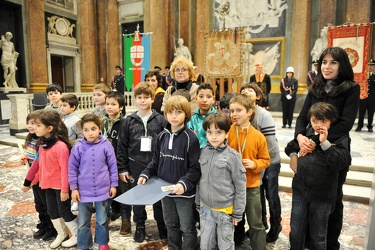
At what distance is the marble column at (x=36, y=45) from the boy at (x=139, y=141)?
9972 millimetres

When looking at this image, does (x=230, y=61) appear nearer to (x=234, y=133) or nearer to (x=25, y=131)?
(x=234, y=133)

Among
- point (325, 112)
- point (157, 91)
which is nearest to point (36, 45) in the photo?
point (157, 91)

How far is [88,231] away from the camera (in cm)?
250

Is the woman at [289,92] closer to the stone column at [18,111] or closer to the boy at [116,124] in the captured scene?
the boy at [116,124]

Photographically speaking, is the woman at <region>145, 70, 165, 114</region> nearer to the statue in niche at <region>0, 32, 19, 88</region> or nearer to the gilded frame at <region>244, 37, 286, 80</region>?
the gilded frame at <region>244, 37, 286, 80</region>

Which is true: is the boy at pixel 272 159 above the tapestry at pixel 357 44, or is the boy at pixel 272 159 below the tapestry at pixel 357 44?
below

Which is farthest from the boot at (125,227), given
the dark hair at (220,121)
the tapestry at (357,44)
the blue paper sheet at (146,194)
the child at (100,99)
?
the tapestry at (357,44)

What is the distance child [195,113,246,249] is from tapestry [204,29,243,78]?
5.61 m

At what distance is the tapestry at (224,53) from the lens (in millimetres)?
7258

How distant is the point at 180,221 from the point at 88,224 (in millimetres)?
853

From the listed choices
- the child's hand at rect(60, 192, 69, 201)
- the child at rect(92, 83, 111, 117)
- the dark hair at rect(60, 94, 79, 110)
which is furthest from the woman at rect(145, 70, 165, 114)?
the child's hand at rect(60, 192, 69, 201)

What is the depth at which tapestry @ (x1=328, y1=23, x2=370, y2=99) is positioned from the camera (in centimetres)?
800

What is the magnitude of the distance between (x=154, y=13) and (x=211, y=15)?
256 centimetres

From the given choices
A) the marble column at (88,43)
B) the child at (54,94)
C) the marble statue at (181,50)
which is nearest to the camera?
the child at (54,94)
